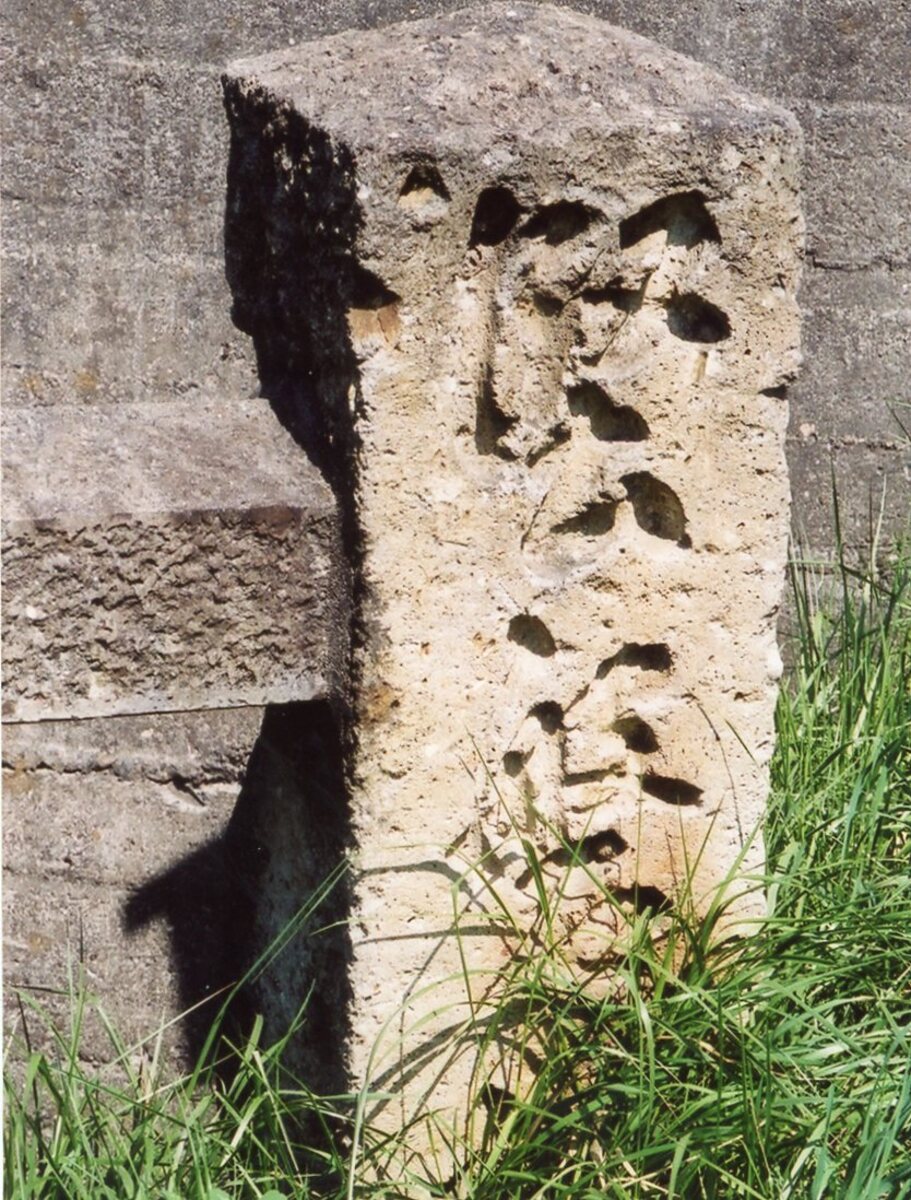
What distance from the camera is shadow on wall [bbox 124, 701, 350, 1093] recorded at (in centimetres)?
216

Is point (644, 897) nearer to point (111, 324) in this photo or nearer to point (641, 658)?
point (641, 658)

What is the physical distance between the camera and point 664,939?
90.1 inches

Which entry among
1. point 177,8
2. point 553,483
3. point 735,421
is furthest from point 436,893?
point 177,8

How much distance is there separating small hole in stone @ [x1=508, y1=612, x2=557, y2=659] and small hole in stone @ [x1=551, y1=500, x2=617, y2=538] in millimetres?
115

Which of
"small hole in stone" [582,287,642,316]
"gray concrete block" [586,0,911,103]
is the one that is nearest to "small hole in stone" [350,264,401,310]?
"small hole in stone" [582,287,642,316]

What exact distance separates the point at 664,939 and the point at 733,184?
978 mm

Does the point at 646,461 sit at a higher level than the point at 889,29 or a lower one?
lower

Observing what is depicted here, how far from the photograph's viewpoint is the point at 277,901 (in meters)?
2.37

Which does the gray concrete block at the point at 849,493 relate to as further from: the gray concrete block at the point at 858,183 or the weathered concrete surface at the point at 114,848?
the weathered concrete surface at the point at 114,848

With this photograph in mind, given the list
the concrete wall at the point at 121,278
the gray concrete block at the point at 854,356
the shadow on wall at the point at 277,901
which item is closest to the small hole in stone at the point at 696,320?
the shadow on wall at the point at 277,901

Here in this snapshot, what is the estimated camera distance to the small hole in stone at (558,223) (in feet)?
6.54

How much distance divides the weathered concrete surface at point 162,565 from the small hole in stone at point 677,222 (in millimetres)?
479

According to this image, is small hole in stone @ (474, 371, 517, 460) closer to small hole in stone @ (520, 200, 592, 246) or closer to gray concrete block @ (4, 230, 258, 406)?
small hole in stone @ (520, 200, 592, 246)

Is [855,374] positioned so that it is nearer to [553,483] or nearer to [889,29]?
[889,29]
